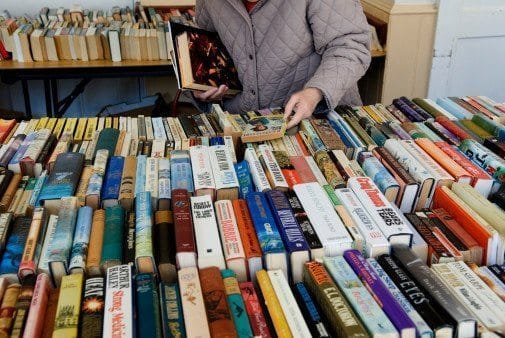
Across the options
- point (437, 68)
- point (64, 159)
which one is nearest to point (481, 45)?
point (437, 68)

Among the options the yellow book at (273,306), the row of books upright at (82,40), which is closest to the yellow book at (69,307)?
the yellow book at (273,306)

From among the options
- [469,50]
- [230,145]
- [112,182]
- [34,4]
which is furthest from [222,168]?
[34,4]

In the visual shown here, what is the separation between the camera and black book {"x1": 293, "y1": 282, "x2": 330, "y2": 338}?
96cm

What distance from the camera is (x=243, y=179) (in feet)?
4.67

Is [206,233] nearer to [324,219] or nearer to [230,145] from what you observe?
[324,219]

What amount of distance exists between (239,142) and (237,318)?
79cm

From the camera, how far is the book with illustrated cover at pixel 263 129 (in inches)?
64.3

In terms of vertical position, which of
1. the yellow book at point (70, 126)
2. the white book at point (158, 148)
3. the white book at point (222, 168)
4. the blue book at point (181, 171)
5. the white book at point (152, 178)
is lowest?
the yellow book at point (70, 126)

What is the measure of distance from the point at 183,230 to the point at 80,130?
2.47 ft

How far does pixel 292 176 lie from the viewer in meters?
1.43

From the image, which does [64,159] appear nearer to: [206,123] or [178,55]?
[206,123]

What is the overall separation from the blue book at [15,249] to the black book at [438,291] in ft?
2.53

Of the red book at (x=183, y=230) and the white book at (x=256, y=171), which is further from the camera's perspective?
the white book at (x=256, y=171)

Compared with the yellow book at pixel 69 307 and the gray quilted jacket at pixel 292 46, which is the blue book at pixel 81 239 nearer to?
the yellow book at pixel 69 307
